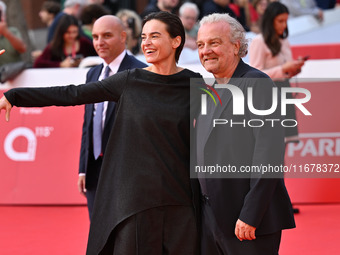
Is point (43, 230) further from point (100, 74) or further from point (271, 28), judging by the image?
point (271, 28)

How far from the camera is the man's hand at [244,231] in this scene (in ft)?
11.3

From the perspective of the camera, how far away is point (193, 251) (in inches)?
146

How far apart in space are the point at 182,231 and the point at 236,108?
73 cm

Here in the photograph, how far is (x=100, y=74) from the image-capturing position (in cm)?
508

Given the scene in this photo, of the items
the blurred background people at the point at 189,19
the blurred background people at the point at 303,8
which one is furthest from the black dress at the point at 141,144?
the blurred background people at the point at 303,8

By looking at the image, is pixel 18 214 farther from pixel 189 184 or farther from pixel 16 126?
pixel 189 184

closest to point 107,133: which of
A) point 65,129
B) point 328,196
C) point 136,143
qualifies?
A: point 136,143

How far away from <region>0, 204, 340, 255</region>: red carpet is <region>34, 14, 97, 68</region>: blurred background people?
5.71 feet

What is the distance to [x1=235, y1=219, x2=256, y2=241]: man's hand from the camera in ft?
11.3

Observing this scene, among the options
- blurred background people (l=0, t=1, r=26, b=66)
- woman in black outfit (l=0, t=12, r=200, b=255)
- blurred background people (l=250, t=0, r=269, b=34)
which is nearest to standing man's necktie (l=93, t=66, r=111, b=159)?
woman in black outfit (l=0, t=12, r=200, b=255)

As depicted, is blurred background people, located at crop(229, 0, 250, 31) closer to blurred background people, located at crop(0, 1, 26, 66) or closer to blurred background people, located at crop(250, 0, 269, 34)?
blurred background people, located at crop(250, 0, 269, 34)

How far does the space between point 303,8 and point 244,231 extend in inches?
413

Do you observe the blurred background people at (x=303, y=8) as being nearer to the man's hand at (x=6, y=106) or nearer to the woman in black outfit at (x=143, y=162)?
the woman in black outfit at (x=143, y=162)

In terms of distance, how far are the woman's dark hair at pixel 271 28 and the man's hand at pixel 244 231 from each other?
11.4 feet
